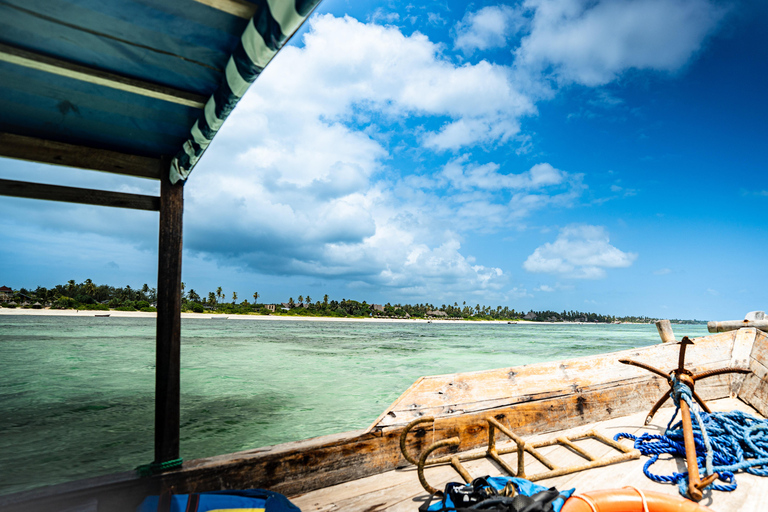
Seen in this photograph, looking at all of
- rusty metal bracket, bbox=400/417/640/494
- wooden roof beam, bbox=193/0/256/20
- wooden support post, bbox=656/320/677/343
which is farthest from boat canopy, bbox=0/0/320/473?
wooden support post, bbox=656/320/677/343

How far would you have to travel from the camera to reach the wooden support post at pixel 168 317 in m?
2.04

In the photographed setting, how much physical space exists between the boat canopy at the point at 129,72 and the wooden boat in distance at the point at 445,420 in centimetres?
163

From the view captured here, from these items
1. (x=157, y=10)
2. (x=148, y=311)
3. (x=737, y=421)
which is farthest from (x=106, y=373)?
(x=148, y=311)

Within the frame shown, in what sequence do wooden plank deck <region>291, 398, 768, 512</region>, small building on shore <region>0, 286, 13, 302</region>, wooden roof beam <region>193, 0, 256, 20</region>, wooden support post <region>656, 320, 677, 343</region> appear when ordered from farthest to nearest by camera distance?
small building on shore <region>0, 286, 13, 302</region> < wooden support post <region>656, 320, 677, 343</region> < wooden plank deck <region>291, 398, 768, 512</region> < wooden roof beam <region>193, 0, 256, 20</region>

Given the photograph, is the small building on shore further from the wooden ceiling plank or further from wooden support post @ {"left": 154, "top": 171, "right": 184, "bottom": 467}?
wooden support post @ {"left": 154, "top": 171, "right": 184, "bottom": 467}

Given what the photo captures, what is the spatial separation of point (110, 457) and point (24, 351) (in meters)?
17.3

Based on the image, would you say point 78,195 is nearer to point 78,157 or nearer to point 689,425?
Result: point 78,157

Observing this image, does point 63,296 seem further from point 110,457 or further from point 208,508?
point 208,508

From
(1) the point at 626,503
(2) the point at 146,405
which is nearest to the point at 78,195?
(1) the point at 626,503

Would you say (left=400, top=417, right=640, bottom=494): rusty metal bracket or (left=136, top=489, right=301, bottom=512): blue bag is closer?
(left=136, top=489, right=301, bottom=512): blue bag

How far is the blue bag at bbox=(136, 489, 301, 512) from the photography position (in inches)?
61.2

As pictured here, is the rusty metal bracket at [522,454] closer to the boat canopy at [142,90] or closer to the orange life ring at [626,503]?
the orange life ring at [626,503]

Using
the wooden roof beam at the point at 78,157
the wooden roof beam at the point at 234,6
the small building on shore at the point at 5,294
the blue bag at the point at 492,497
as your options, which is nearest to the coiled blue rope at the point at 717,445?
the blue bag at the point at 492,497

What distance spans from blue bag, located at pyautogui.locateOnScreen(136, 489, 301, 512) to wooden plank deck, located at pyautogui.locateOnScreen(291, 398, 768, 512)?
1.09ft
